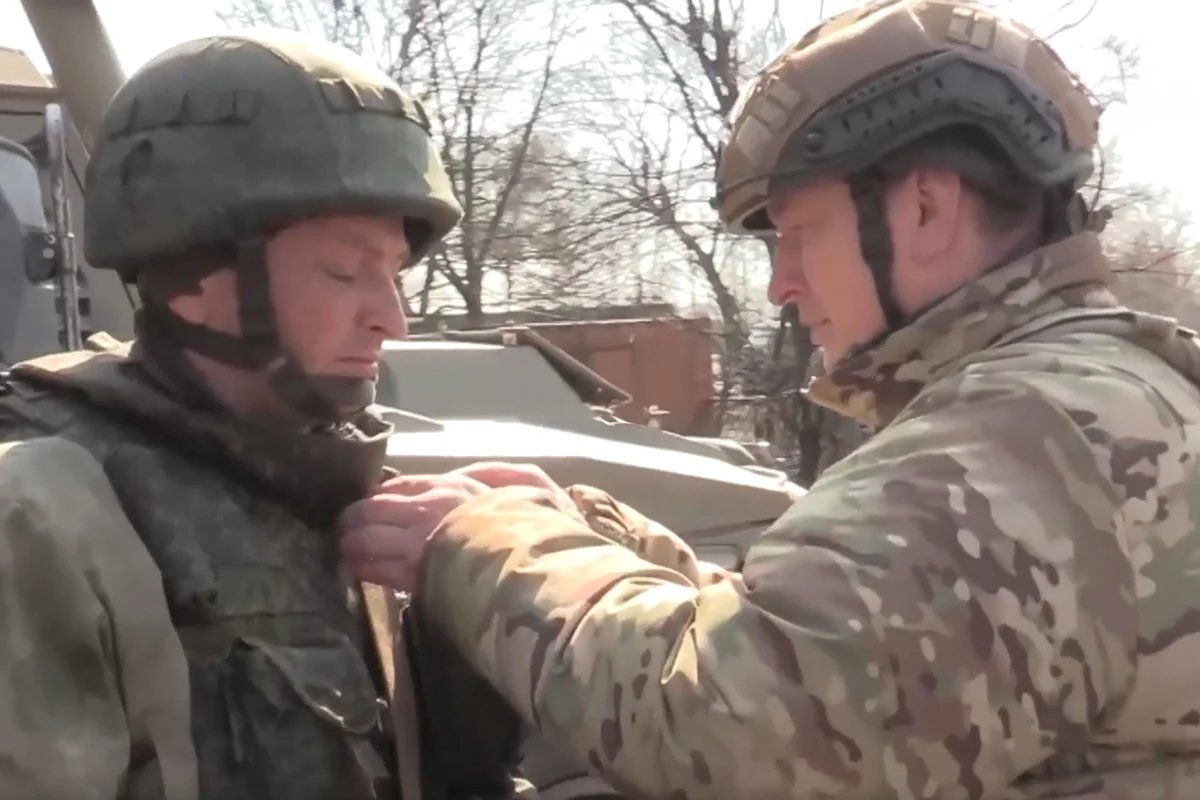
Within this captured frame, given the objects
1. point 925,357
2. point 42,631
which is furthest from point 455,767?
point 925,357

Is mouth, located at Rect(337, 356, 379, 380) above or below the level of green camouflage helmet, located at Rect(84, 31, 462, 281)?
below

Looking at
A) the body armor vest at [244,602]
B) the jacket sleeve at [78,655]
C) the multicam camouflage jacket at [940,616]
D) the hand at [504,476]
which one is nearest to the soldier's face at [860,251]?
the multicam camouflage jacket at [940,616]

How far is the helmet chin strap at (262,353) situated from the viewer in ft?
7.64

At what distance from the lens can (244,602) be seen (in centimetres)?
217

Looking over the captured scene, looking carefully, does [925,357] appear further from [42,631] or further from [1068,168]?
[42,631]

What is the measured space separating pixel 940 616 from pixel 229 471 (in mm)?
1074

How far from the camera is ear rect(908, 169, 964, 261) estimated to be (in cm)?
203

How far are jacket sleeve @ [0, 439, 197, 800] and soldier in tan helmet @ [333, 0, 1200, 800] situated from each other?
355mm

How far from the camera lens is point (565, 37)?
21062mm

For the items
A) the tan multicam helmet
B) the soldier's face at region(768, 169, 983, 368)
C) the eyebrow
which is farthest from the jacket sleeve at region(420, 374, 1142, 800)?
the eyebrow

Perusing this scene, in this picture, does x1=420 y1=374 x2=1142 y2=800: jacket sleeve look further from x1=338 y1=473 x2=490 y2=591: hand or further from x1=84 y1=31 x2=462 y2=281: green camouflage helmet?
x1=84 y1=31 x2=462 y2=281: green camouflage helmet

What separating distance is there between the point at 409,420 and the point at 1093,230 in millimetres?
3568

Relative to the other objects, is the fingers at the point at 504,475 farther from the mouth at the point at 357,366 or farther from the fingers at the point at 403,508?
the mouth at the point at 357,366

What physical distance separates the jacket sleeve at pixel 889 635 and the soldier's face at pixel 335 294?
26.1 inches
